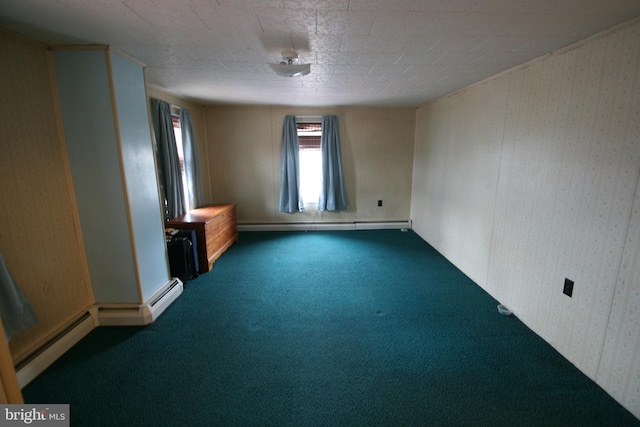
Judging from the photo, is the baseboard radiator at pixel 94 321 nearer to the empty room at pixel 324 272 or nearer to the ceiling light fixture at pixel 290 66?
the empty room at pixel 324 272

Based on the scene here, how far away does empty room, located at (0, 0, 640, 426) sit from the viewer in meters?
1.46

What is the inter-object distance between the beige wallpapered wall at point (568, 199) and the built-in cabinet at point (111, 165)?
10.0ft

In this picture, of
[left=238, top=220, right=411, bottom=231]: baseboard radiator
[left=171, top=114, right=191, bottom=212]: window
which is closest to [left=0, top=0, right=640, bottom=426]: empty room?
[left=171, top=114, right=191, bottom=212]: window

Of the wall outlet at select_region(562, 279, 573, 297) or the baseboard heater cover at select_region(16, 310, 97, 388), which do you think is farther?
the wall outlet at select_region(562, 279, 573, 297)

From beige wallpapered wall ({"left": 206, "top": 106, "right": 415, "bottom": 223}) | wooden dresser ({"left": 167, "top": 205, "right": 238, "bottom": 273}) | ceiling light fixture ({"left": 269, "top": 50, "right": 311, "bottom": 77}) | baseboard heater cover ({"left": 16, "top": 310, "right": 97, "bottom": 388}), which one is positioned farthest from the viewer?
beige wallpapered wall ({"left": 206, "top": 106, "right": 415, "bottom": 223})

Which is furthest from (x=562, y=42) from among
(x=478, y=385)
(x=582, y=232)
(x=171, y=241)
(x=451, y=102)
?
(x=171, y=241)

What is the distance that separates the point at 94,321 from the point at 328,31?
107 inches

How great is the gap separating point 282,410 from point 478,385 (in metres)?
1.15

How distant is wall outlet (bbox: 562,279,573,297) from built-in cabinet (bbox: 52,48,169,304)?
3108mm

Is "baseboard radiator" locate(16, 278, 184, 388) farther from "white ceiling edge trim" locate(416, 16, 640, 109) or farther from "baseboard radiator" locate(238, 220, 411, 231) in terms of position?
"white ceiling edge trim" locate(416, 16, 640, 109)

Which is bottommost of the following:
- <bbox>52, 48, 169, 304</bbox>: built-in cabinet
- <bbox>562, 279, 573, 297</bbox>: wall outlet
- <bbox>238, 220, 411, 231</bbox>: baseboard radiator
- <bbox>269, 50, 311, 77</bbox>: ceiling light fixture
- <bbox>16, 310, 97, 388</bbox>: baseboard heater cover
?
<bbox>16, 310, 97, 388</bbox>: baseboard heater cover

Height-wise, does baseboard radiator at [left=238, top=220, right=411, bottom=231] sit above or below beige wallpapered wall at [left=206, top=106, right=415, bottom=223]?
below

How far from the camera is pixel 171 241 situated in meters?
2.85

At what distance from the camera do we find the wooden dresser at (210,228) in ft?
10.4
